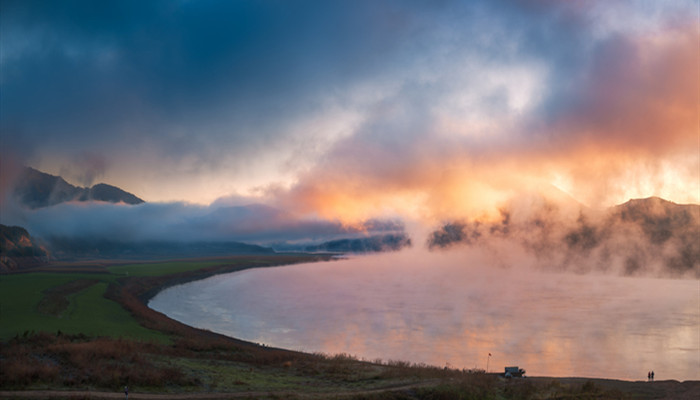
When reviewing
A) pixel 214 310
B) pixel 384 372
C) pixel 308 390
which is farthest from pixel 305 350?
pixel 214 310

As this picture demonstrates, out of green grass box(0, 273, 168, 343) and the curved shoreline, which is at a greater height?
green grass box(0, 273, 168, 343)

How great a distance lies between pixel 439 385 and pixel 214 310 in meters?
50.7

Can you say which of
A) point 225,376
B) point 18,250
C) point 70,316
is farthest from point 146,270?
point 225,376

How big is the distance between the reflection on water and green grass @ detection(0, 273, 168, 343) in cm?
832

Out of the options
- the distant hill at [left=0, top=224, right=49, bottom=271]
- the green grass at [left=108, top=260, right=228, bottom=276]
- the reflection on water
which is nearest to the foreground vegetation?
the reflection on water

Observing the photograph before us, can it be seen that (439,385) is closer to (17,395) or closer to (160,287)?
(17,395)

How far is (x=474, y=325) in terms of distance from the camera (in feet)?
171

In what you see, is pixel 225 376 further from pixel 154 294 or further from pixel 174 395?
pixel 154 294

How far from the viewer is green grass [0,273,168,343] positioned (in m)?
37.8

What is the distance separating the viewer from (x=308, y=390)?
67.4 feet

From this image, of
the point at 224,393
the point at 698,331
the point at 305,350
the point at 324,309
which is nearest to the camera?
the point at 224,393

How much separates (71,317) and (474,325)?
44.6 meters

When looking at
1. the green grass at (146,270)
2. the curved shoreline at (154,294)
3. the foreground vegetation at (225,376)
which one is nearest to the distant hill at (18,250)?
the green grass at (146,270)

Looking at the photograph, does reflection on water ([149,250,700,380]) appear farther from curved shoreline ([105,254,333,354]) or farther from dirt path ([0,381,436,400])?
dirt path ([0,381,436,400])
